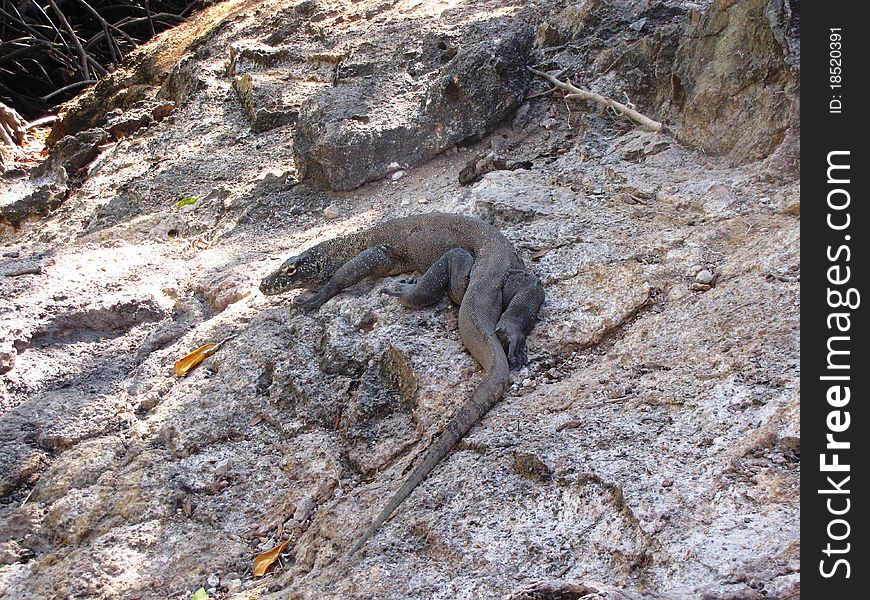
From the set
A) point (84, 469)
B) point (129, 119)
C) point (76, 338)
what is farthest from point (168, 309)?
point (129, 119)

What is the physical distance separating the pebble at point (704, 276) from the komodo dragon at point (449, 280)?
2.63 feet

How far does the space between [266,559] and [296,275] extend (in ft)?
7.49

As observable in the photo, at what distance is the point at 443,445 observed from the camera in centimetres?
334

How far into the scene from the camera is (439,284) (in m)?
4.71

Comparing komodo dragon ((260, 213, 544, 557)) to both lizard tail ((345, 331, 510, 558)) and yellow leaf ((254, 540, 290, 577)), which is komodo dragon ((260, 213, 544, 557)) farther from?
yellow leaf ((254, 540, 290, 577))

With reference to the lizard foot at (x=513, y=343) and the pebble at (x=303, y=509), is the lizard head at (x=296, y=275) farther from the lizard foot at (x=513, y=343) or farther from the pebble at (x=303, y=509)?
the pebble at (x=303, y=509)

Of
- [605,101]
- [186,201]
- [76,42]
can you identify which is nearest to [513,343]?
[605,101]

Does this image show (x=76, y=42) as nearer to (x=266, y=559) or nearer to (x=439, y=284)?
(x=439, y=284)

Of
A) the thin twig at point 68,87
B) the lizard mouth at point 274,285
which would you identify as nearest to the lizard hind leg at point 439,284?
the lizard mouth at point 274,285

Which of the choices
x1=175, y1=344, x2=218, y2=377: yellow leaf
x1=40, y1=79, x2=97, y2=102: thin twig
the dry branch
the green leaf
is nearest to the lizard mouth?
x1=175, y1=344, x2=218, y2=377: yellow leaf

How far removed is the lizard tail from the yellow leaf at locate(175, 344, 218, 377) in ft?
5.37

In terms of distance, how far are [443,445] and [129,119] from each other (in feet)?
23.0

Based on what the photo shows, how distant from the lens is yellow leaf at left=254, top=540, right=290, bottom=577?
3238 mm
